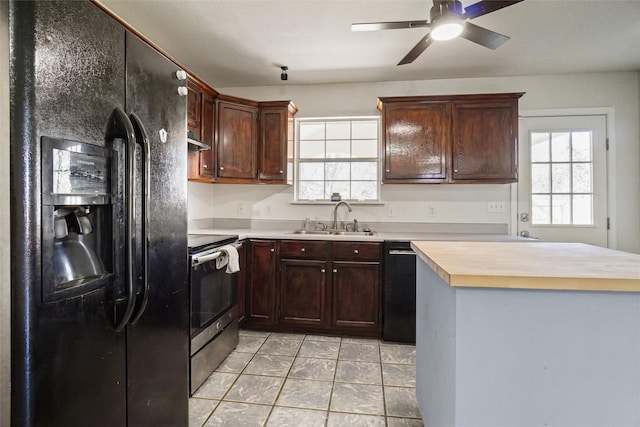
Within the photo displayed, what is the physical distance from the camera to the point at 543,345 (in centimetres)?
106

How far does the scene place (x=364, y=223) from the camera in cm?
341

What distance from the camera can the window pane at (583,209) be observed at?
3180 mm

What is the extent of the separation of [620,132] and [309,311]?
11.4 ft

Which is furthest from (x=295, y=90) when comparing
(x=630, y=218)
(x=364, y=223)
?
(x=630, y=218)

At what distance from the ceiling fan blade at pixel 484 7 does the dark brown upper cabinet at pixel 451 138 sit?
134cm

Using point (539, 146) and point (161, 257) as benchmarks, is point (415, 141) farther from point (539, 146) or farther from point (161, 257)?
point (161, 257)

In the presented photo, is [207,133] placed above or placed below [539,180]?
above

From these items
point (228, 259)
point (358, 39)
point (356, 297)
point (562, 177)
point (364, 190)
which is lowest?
point (356, 297)

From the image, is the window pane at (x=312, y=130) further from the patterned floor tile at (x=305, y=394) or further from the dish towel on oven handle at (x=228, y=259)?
the patterned floor tile at (x=305, y=394)

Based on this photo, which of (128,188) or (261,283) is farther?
(261,283)

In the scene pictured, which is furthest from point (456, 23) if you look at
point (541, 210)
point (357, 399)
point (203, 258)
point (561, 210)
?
point (561, 210)

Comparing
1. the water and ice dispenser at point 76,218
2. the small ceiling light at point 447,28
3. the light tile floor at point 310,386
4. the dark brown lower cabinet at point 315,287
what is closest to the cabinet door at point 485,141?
the dark brown lower cabinet at point 315,287

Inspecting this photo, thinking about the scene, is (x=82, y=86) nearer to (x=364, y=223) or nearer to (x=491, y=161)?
(x=364, y=223)

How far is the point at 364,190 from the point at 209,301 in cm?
199
